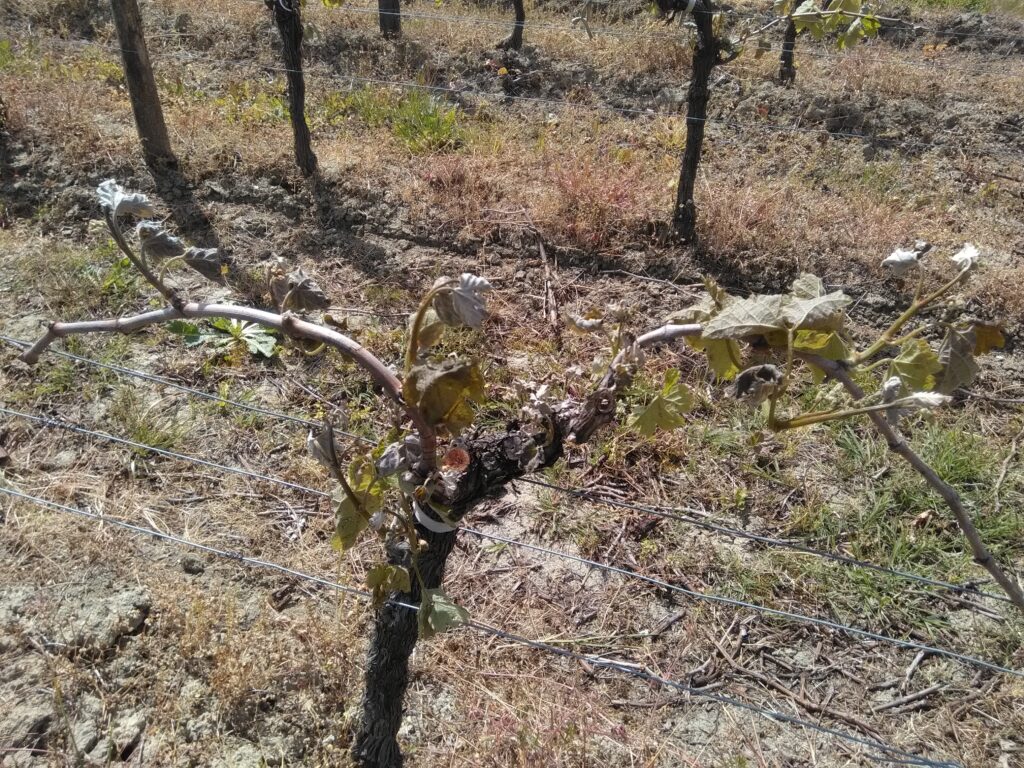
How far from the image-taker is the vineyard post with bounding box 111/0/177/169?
4383 millimetres

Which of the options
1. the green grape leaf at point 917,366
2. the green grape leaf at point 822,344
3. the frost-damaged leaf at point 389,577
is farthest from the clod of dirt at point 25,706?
the green grape leaf at point 917,366

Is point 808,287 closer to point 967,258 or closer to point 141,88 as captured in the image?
point 967,258

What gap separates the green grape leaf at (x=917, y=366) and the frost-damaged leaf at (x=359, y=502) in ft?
2.74

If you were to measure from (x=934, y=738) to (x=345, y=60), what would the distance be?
700cm

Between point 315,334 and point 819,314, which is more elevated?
point 819,314

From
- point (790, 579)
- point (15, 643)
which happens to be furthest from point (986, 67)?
point (15, 643)

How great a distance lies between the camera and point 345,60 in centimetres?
680

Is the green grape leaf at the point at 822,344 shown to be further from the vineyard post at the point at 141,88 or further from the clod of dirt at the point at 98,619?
the vineyard post at the point at 141,88

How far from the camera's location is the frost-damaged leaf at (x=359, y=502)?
3.89ft

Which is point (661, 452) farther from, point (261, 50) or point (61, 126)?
point (261, 50)

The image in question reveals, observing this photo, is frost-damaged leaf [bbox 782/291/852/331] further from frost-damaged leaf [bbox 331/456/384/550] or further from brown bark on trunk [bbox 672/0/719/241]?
brown bark on trunk [bbox 672/0/719/241]

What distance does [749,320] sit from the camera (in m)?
0.98

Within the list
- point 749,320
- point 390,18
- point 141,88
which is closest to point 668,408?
point 749,320

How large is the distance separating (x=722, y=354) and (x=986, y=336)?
369 mm
